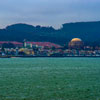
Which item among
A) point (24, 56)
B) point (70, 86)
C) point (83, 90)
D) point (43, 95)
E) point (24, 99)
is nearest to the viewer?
point (24, 99)

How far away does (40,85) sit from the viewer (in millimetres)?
47125

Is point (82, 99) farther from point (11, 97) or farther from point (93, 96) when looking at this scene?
point (11, 97)

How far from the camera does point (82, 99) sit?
37281 millimetres

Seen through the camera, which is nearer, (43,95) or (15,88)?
(43,95)

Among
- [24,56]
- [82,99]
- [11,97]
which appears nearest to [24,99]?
[11,97]

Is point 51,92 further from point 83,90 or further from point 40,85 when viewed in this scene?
point 40,85

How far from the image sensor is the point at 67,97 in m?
38.2

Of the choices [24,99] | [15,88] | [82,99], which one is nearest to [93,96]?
[82,99]

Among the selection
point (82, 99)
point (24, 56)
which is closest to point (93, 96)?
point (82, 99)

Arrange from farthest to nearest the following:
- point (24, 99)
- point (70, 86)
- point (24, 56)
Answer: point (24, 56) → point (70, 86) → point (24, 99)

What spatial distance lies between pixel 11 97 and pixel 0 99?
136cm

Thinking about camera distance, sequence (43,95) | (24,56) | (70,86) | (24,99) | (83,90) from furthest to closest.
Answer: (24,56), (70,86), (83,90), (43,95), (24,99)

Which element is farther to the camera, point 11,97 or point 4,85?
point 4,85

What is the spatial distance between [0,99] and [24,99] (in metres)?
1.61
